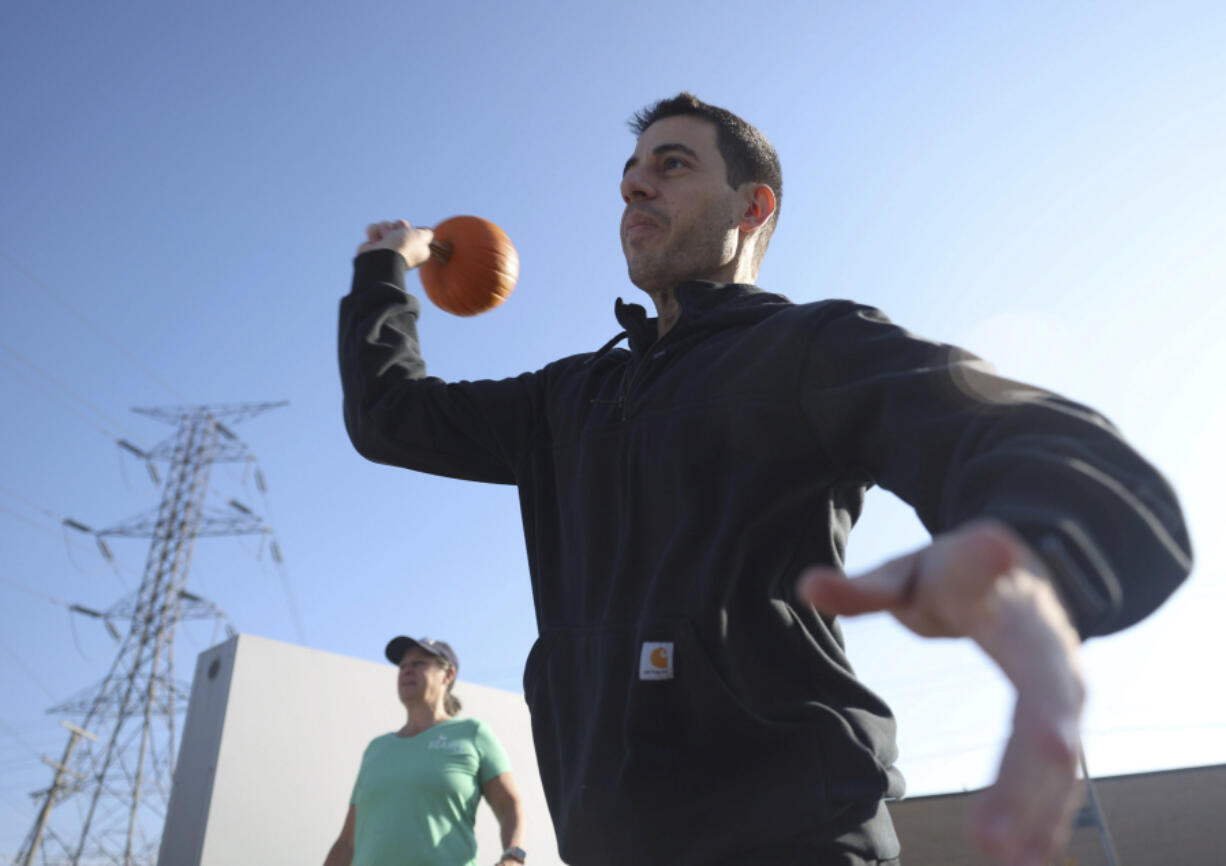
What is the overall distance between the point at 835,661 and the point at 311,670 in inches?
250

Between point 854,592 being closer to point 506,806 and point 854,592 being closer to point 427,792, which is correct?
point 427,792

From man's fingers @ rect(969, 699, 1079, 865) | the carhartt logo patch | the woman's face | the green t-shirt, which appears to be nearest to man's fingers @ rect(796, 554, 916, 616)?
man's fingers @ rect(969, 699, 1079, 865)

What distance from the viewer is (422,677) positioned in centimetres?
459

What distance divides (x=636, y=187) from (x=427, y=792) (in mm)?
3024

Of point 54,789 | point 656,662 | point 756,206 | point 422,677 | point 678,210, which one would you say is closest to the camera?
point 656,662

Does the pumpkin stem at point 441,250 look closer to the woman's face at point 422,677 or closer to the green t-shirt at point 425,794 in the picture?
the green t-shirt at point 425,794

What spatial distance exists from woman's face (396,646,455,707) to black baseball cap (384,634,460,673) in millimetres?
25

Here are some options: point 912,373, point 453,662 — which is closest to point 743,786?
point 912,373

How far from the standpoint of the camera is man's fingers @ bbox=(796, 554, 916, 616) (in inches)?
22.3

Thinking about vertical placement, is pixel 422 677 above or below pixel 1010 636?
above

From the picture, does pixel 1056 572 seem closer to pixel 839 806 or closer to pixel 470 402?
pixel 839 806

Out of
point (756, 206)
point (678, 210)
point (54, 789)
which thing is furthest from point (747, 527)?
point (54, 789)

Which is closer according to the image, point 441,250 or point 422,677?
point 441,250

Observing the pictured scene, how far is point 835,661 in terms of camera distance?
1.27 metres
